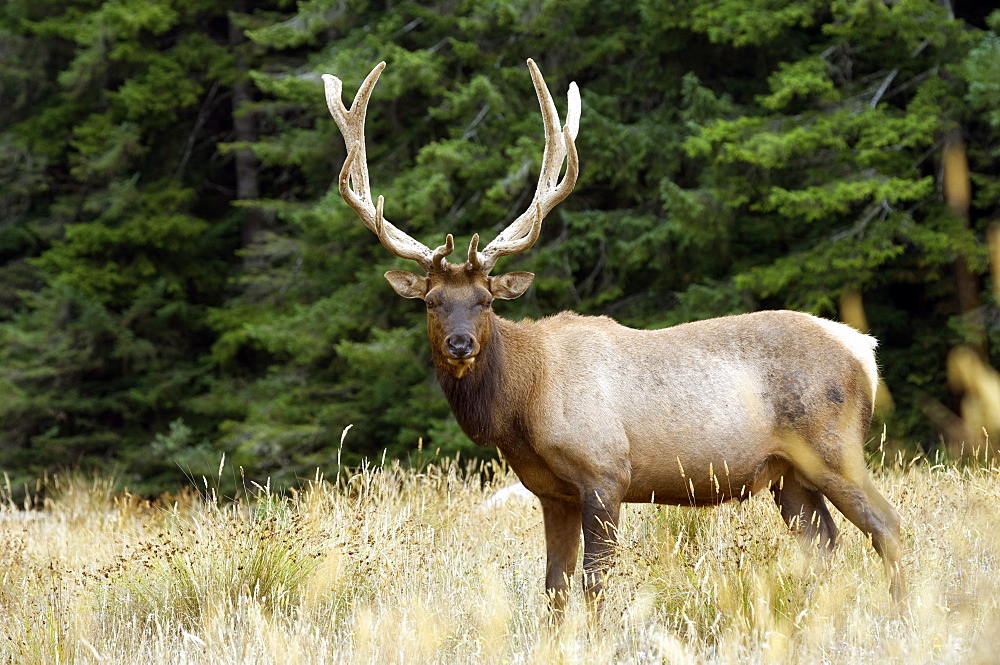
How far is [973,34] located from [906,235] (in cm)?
246

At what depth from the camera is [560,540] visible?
561 centimetres

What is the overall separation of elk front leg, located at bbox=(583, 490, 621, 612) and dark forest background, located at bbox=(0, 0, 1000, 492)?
3.59 metres

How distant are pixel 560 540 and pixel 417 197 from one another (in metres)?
8.92

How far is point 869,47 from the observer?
13.4m

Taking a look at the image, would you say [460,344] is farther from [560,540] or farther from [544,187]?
[544,187]

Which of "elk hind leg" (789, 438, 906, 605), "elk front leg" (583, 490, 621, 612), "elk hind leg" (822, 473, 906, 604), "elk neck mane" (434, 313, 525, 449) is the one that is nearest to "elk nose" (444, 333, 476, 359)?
"elk neck mane" (434, 313, 525, 449)

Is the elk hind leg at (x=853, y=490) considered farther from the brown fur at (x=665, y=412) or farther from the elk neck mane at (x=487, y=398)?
the elk neck mane at (x=487, y=398)

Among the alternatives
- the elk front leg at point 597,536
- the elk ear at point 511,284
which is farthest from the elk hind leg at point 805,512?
the elk ear at point 511,284

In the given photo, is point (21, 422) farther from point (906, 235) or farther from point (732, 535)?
point (732, 535)

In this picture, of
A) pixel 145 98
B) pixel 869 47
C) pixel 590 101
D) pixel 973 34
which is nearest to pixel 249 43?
pixel 145 98

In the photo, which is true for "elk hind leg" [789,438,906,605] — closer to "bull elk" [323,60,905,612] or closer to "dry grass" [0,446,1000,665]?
"bull elk" [323,60,905,612]

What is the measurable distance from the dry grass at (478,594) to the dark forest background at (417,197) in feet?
9.22

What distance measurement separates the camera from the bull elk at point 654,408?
17.7 feet

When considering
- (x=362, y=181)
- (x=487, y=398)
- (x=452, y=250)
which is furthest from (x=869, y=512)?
(x=362, y=181)
